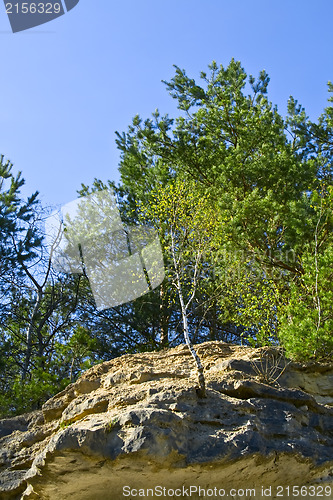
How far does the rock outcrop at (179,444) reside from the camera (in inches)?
204

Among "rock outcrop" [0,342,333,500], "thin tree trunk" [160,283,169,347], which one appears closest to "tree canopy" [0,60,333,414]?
"thin tree trunk" [160,283,169,347]

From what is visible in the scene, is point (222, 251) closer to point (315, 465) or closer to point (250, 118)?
point (250, 118)

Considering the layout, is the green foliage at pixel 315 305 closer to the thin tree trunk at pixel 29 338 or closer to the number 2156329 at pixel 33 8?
the number 2156329 at pixel 33 8

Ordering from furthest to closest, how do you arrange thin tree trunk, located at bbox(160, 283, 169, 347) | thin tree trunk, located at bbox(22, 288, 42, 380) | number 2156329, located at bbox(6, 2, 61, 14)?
1. thin tree trunk, located at bbox(160, 283, 169, 347)
2. thin tree trunk, located at bbox(22, 288, 42, 380)
3. number 2156329, located at bbox(6, 2, 61, 14)

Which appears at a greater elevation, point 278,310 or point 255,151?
point 255,151

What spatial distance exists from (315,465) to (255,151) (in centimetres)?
869

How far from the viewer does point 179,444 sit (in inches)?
205

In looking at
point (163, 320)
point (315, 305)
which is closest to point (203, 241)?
point (315, 305)

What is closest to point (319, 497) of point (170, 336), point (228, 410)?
point (228, 410)

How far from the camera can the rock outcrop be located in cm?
518

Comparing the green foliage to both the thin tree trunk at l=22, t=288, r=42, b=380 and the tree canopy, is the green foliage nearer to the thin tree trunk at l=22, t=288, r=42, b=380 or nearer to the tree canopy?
the tree canopy

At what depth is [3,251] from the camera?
42.3 ft

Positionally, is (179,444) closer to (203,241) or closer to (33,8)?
(203,241)

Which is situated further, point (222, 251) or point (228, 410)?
point (222, 251)
